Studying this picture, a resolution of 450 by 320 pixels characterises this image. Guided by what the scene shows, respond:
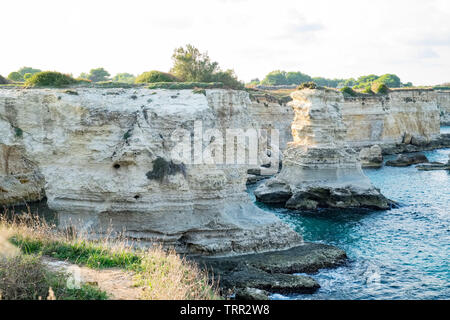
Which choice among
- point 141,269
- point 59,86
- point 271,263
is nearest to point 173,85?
point 59,86

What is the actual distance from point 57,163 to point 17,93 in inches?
131

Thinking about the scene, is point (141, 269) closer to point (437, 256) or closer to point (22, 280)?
point (22, 280)

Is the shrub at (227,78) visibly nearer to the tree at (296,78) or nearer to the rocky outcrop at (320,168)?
the rocky outcrop at (320,168)

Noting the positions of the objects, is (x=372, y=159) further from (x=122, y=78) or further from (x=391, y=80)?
(x=122, y=78)

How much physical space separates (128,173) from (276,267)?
6.54 metres

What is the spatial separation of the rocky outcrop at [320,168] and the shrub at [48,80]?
13876mm

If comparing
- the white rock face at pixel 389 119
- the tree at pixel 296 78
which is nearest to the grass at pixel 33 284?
the white rock face at pixel 389 119

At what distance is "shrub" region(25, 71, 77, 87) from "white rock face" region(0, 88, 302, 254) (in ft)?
10.7

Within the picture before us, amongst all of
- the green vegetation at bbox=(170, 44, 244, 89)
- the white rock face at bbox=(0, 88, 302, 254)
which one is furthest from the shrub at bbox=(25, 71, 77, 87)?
the green vegetation at bbox=(170, 44, 244, 89)

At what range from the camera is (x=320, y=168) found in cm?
2728

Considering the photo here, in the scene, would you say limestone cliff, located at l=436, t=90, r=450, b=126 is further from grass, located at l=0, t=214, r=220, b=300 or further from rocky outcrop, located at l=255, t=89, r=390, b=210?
grass, located at l=0, t=214, r=220, b=300

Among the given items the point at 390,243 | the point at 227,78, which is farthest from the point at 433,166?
the point at 390,243

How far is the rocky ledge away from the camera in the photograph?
43.1 feet
